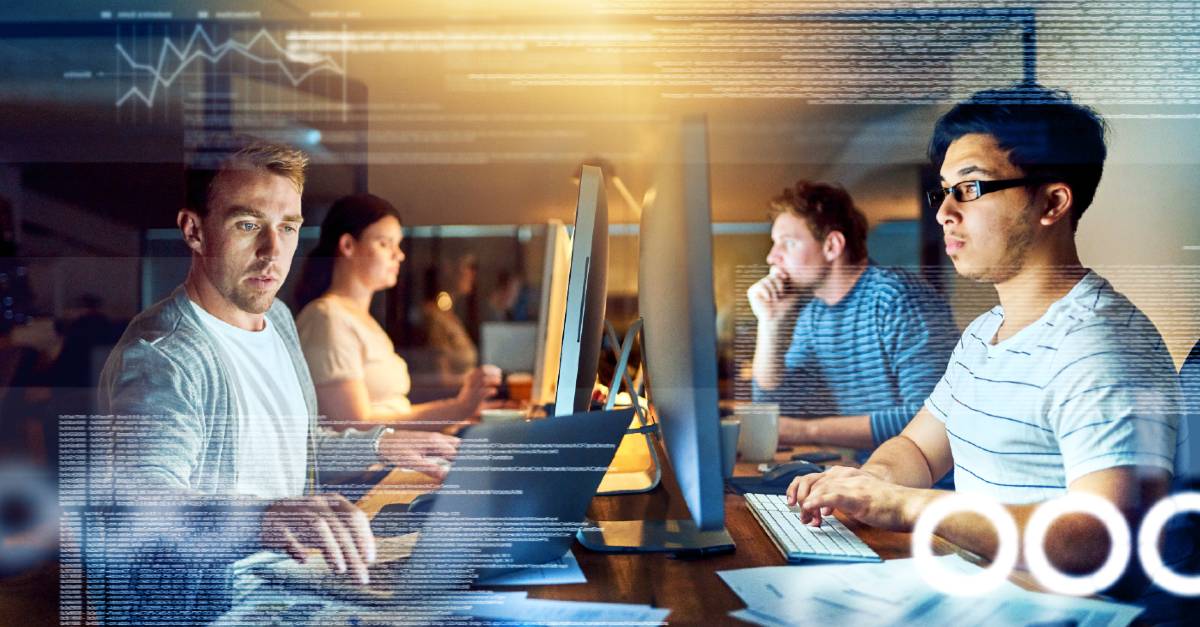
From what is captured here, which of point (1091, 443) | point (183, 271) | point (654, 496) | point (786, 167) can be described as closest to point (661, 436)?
point (654, 496)

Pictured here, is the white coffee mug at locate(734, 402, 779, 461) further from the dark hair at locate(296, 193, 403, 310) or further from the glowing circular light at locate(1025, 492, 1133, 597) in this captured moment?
the dark hair at locate(296, 193, 403, 310)

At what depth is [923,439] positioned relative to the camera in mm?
988

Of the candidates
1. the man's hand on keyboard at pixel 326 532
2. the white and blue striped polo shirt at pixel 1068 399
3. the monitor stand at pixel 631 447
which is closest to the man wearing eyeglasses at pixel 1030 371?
the white and blue striped polo shirt at pixel 1068 399

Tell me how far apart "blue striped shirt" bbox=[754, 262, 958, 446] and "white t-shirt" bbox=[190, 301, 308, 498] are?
0.61 meters

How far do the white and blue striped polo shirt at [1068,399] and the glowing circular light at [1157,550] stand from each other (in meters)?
0.04

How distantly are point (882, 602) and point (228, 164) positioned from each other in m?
0.92

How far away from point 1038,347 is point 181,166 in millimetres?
1060

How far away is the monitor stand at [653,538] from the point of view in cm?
90

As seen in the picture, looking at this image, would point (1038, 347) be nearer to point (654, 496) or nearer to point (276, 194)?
point (654, 496)

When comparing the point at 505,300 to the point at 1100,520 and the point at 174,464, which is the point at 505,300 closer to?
the point at 174,464

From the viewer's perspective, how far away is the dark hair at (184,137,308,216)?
101cm

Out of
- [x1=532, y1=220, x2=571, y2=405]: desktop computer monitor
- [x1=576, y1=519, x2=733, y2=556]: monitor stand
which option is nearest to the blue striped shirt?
[x1=576, y1=519, x2=733, y2=556]: monitor stand

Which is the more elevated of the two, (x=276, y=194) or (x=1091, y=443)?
(x=276, y=194)

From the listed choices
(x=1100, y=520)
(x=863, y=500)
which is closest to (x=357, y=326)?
(x=863, y=500)
